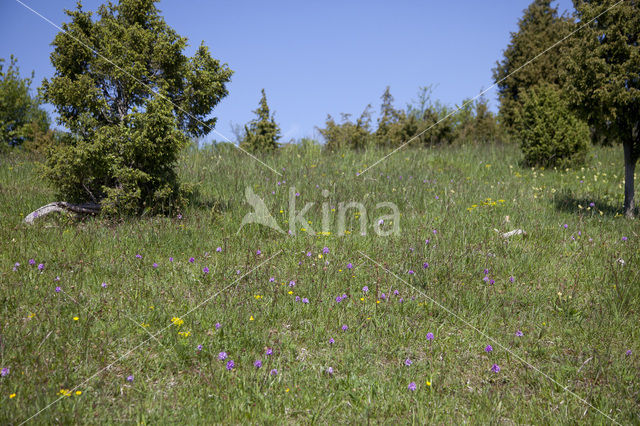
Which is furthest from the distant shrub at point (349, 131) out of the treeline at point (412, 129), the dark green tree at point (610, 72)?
the dark green tree at point (610, 72)

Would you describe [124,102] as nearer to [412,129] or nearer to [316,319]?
[316,319]

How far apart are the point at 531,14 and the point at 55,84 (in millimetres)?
23813

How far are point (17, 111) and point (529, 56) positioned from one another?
114 feet

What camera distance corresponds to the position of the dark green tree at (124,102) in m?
6.44

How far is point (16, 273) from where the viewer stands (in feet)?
16.0

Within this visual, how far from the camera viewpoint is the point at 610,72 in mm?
7434

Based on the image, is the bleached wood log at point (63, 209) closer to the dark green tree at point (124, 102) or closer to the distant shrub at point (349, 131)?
the dark green tree at point (124, 102)

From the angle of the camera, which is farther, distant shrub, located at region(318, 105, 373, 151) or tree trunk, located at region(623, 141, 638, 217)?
distant shrub, located at region(318, 105, 373, 151)

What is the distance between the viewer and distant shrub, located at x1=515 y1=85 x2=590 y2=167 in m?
12.3

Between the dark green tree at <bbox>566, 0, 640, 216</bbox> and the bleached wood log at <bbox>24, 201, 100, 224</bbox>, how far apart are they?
8.94 metres

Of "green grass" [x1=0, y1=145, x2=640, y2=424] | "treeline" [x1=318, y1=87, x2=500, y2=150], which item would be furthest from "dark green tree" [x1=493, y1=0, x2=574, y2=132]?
"green grass" [x1=0, y1=145, x2=640, y2=424]

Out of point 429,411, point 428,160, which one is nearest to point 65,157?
point 429,411

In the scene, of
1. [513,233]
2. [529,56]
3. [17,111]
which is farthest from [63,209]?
[17,111]

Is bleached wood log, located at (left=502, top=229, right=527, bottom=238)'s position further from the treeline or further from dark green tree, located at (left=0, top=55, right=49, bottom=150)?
dark green tree, located at (left=0, top=55, right=49, bottom=150)
